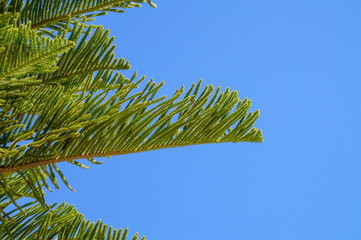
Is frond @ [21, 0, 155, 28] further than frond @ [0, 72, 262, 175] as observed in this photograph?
Yes

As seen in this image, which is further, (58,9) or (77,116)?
(58,9)

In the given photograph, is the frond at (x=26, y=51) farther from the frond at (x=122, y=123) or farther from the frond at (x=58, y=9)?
the frond at (x=58, y=9)

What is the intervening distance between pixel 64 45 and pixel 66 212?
3.96 ft

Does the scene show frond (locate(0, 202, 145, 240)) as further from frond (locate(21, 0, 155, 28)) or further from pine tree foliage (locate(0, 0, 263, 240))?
frond (locate(21, 0, 155, 28))

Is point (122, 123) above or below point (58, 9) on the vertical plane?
below

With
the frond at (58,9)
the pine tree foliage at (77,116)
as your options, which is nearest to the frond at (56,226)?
the pine tree foliage at (77,116)

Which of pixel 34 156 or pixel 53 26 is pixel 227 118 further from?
pixel 53 26

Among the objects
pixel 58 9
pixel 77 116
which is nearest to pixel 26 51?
pixel 77 116

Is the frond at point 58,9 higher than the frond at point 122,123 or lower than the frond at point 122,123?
higher

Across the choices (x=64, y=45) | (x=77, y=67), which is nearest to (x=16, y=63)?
(x=64, y=45)

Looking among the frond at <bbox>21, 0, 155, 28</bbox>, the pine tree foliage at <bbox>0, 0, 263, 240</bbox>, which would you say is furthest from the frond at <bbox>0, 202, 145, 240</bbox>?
the frond at <bbox>21, 0, 155, 28</bbox>

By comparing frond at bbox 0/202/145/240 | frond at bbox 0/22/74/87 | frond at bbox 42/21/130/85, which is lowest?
frond at bbox 0/202/145/240

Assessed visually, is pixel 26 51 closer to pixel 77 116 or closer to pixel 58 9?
pixel 77 116

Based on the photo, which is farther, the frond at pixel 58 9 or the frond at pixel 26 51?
the frond at pixel 58 9
